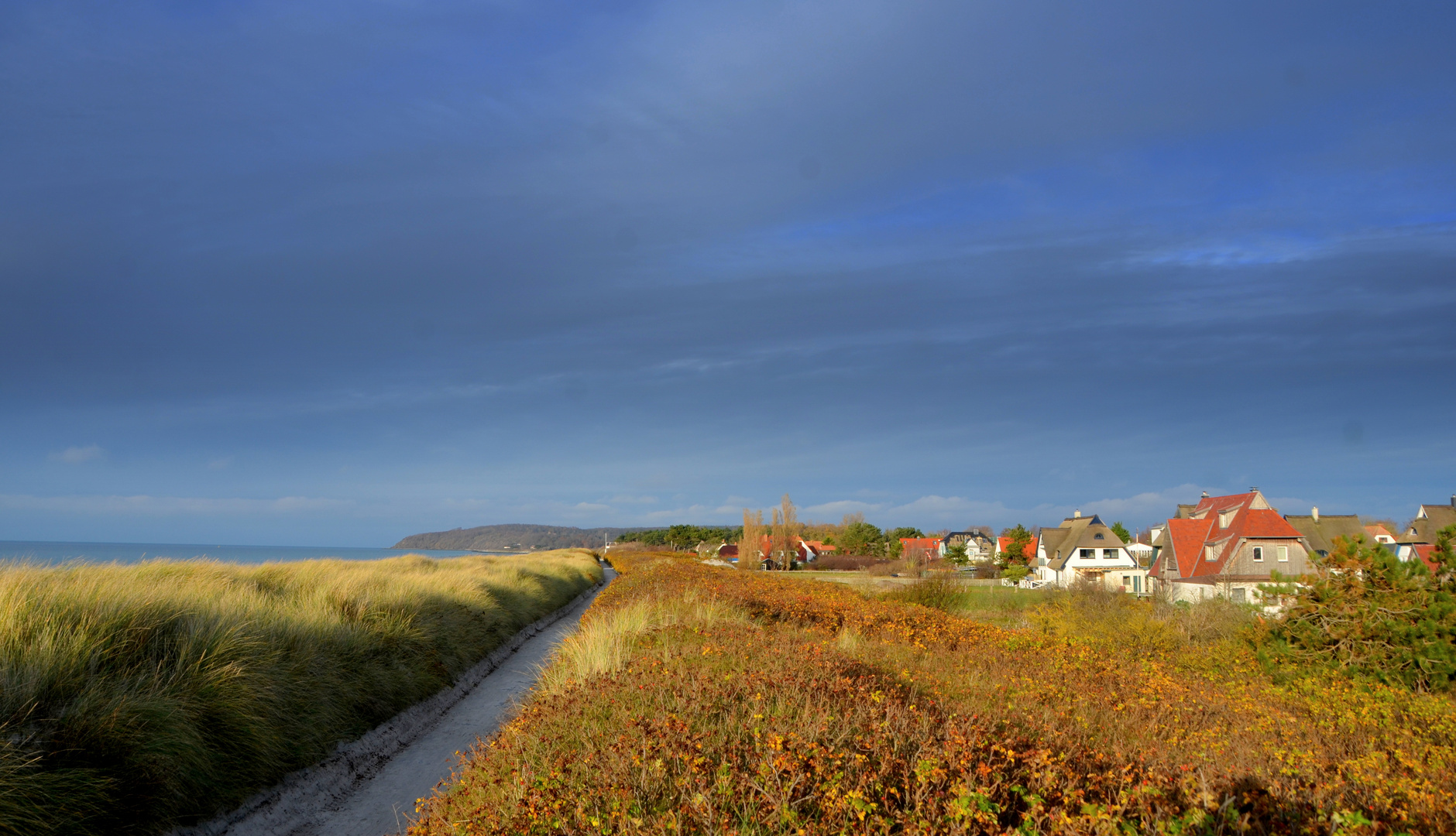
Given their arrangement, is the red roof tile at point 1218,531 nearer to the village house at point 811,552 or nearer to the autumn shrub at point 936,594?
the autumn shrub at point 936,594

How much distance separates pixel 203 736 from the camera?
303 inches

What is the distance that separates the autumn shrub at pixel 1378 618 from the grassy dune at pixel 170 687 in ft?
56.2

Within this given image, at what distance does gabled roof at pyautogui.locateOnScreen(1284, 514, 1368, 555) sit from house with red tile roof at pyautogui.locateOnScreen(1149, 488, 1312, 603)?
5.30 m

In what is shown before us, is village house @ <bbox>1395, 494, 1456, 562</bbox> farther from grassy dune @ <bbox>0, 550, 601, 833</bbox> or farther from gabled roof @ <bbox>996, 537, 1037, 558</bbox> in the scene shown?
grassy dune @ <bbox>0, 550, 601, 833</bbox>

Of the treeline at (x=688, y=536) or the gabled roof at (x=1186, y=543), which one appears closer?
the gabled roof at (x=1186, y=543)

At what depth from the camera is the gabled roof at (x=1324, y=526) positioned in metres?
44.4

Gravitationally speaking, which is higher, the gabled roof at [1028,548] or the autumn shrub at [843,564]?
the gabled roof at [1028,548]

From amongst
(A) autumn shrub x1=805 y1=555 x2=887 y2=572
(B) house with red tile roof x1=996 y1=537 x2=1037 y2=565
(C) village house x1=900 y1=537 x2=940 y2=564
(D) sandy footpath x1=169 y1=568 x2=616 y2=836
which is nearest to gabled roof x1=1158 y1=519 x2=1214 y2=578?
(C) village house x1=900 y1=537 x2=940 y2=564

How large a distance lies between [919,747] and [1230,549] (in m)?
42.7

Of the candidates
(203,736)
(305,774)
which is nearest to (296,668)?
(305,774)

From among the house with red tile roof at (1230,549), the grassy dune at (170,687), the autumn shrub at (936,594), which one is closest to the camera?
the grassy dune at (170,687)

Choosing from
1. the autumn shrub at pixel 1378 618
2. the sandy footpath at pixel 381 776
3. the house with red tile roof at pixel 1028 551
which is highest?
the autumn shrub at pixel 1378 618

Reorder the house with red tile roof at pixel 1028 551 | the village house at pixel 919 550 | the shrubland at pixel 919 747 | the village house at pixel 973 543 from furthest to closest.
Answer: the village house at pixel 973 543
the house with red tile roof at pixel 1028 551
the village house at pixel 919 550
the shrubland at pixel 919 747

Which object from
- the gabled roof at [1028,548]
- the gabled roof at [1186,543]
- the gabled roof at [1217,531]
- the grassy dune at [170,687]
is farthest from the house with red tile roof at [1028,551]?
the grassy dune at [170,687]
